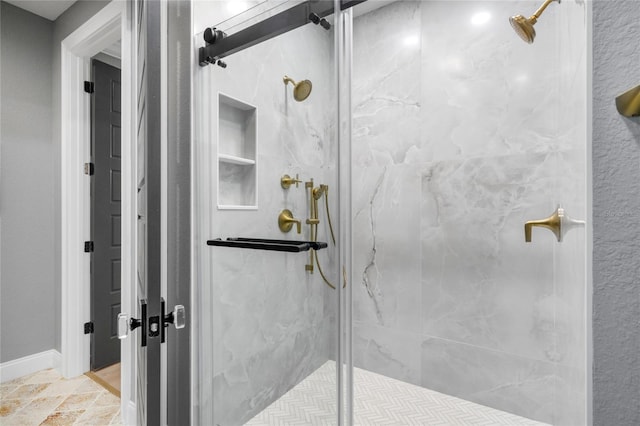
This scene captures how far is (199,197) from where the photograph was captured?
1304 mm

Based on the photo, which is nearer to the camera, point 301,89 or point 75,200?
point 301,89

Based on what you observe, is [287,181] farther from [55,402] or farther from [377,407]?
[55,402]

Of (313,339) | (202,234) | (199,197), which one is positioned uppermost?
(199,197)

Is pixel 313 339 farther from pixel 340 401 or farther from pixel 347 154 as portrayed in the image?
pixel 347 154

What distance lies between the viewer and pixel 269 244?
45.4 inches

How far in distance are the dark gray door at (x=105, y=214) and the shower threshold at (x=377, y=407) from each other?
162cm

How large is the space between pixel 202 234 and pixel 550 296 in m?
1.70

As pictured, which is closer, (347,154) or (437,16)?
(347,154)

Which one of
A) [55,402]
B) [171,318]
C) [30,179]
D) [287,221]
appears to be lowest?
[55,402]

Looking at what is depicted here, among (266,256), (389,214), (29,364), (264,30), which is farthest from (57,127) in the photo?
(389,214)

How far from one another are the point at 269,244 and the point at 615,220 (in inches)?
36.8

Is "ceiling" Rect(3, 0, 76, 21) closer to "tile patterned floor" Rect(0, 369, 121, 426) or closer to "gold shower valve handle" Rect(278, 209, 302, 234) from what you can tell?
"gold shower valve handle" Rect(278, 209, 302, 234)

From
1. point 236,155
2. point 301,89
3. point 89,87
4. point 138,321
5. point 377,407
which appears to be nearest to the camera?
point 138,321

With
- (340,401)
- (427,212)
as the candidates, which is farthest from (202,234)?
(427,212)
